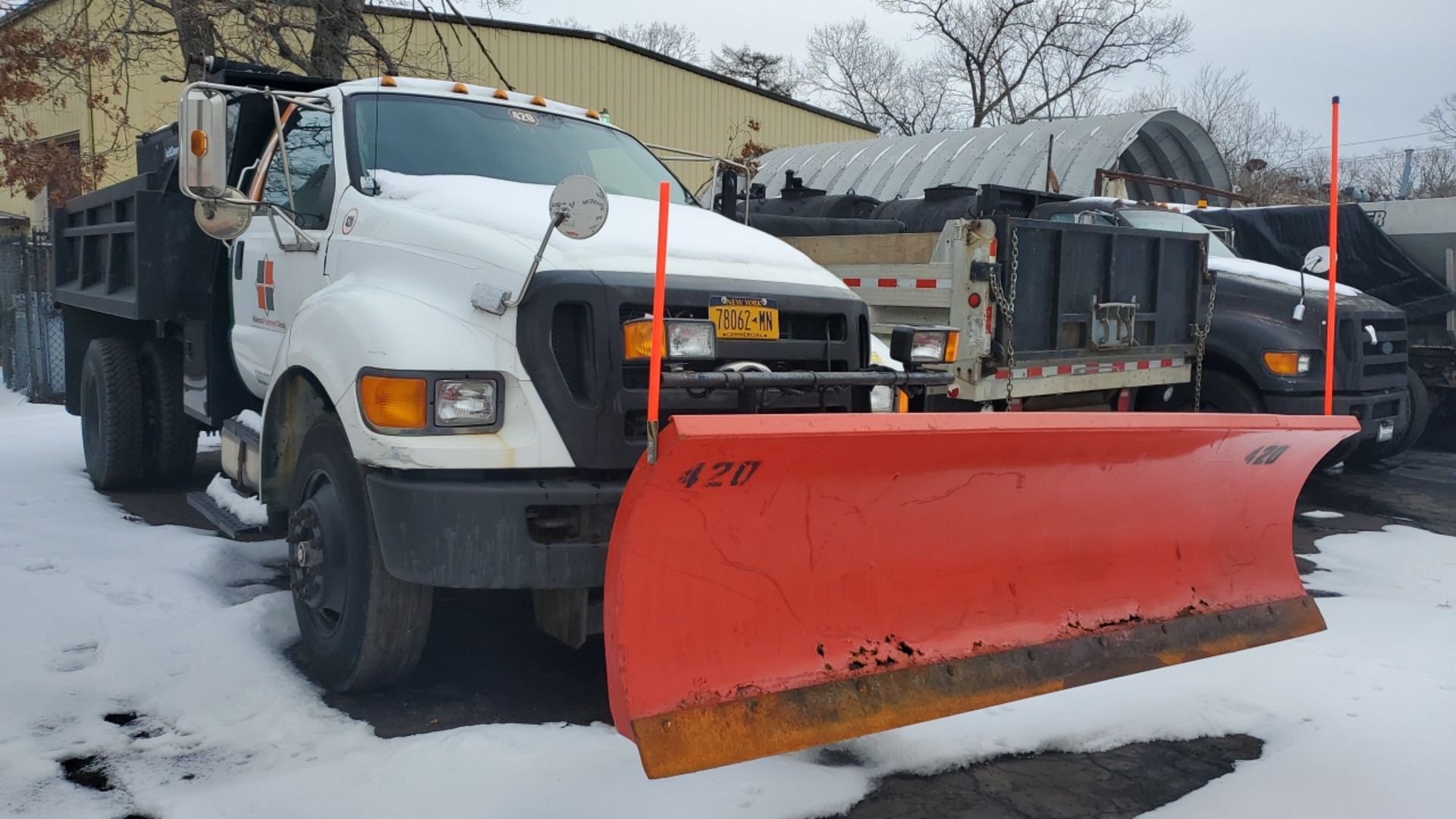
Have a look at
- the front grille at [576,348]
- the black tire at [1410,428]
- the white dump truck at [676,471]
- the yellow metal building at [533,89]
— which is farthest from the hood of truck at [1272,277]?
the yellow metal building at [533,89]

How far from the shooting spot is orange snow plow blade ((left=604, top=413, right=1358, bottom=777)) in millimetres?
2965

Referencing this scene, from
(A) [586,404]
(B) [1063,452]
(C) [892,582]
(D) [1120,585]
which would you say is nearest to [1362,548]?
(D) [1120,585]

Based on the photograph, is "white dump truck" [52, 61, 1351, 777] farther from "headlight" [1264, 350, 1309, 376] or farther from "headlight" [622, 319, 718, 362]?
"headlight" [1264, 350, 1309, 376]

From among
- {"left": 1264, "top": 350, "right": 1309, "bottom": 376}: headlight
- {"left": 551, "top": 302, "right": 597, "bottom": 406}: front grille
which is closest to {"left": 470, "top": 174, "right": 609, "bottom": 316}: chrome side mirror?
{"left": 551, "top": 302, "right": 597, "bottom": 406}: front grille

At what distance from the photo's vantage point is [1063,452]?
144 inches

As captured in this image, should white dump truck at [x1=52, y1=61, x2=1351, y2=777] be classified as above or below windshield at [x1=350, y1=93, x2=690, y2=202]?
below

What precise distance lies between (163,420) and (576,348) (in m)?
4.79

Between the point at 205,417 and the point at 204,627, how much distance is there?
5.89ft

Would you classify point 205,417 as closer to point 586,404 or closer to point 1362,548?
point 586,404

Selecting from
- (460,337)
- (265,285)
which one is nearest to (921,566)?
(460,337)

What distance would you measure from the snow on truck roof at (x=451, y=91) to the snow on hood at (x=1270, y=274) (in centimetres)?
564

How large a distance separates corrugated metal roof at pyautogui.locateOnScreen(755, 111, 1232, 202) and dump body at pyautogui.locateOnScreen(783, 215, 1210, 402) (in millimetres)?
8028

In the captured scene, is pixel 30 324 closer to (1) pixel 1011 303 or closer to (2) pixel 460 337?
(1) pixel 1011 303

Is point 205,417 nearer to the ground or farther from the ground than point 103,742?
farther from the ground
